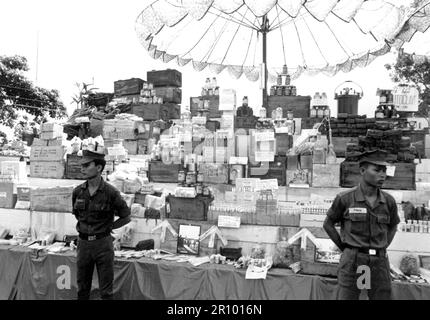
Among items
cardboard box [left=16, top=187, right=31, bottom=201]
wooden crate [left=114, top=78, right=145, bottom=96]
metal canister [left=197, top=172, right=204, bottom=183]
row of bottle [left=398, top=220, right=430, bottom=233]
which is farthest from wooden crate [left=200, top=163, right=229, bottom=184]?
wooden crate [left=114, top=78, right=145, bottom=96]

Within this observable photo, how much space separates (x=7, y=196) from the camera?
4891 mm

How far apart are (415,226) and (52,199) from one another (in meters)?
3.77

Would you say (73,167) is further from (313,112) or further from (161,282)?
(313,112)

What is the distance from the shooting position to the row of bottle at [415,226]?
3545 millimetres

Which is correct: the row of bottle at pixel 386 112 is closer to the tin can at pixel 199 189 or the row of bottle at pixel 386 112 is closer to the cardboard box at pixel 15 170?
the tin can at pixel 199 189

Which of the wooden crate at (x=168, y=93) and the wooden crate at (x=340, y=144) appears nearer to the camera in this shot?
the wooden crate at (x=340, y=144)

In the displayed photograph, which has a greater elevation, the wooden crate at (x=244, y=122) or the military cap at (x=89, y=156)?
the wooden crate at (x=244, y=122)

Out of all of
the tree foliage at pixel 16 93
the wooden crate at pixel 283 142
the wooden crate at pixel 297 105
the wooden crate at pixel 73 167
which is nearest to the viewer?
the wooden crate at pixel 283 142

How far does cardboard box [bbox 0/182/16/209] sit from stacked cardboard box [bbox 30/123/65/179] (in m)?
0.71

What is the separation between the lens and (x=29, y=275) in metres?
4.09

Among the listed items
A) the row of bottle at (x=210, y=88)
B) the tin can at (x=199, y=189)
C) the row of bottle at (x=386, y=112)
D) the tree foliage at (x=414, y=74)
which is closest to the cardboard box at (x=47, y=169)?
the tin can at (x=199, y=189)

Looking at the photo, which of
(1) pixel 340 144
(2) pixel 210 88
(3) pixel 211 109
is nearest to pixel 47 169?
(3) pixel 211 109

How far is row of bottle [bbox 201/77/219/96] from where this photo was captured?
8.01 metres

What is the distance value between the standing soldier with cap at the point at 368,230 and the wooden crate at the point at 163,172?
271 cm
